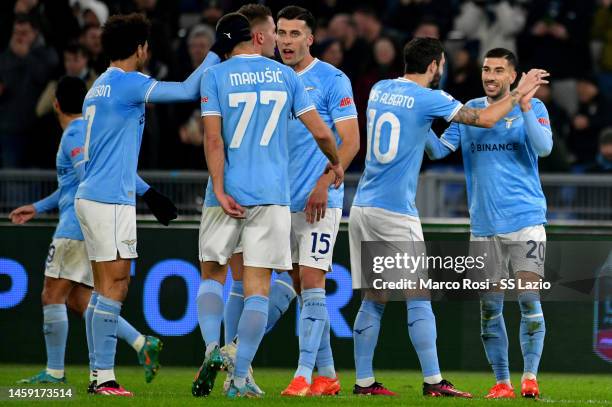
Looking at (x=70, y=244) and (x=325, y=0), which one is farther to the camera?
(x=325, y=0)

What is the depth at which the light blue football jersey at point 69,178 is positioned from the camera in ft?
34.4

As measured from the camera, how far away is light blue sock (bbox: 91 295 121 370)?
30.2 ft

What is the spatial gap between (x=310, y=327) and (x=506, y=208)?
165cm

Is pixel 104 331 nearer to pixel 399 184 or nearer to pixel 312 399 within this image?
pixel 312 399

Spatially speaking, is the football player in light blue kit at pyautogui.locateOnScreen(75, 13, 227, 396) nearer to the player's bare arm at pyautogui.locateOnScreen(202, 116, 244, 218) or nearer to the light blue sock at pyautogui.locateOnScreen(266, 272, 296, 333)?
the player's bare arm at pyautogui.locateOnScreen(202, 116, 244, 218)

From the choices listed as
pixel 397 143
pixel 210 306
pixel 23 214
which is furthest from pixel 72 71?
pixel 210 306

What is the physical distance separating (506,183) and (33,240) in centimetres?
499

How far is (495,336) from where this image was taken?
9.82 meters

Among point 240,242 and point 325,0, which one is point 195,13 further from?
point 240,242

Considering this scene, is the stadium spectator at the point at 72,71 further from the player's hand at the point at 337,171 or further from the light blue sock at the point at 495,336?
the light blue sock at the point at 495,336

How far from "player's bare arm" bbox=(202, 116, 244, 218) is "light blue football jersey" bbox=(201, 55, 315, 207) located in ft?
0.21

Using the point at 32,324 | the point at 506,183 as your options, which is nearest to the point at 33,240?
the point at 32,324

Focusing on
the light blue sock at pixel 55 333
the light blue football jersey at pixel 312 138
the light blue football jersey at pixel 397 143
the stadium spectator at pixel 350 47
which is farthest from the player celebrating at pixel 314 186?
the stadium spectator at pixel 350 47

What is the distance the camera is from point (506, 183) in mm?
9781
